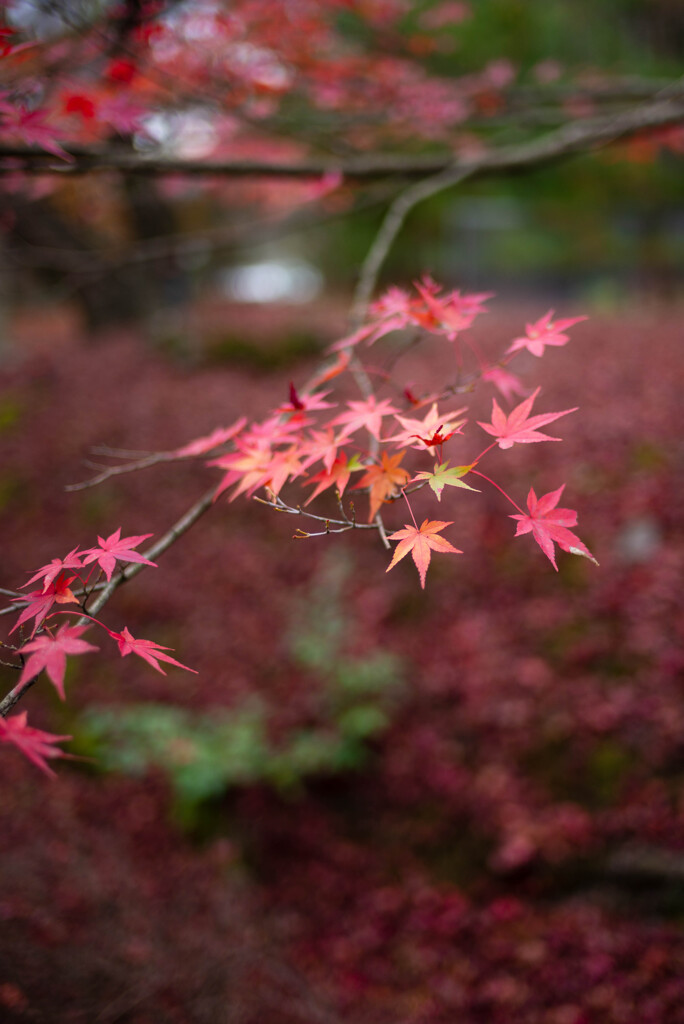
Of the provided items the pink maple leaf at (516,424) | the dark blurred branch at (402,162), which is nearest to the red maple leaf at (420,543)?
the pink maple leaf at (516,424)

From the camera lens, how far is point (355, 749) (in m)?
3.78

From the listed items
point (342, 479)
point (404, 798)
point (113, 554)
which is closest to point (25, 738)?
point (113, 554)

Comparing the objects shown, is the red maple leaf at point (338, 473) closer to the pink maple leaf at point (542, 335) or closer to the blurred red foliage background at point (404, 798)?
the pink maple leaf at point (542, 335)

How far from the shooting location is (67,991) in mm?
1915

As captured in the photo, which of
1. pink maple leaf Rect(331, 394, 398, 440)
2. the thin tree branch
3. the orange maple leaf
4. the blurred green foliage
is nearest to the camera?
the orange maple leaf

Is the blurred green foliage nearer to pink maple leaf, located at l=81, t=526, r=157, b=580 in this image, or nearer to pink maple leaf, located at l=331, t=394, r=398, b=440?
pink maple leaf, located at l=81, t=526, r=157, b=580

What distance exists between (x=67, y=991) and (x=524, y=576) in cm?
398

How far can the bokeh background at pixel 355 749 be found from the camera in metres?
2.63

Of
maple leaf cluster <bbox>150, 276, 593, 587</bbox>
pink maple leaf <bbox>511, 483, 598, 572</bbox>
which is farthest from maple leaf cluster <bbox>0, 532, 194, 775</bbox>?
pink maple leaf <bbox>511, 483, 598, 572</bbox>

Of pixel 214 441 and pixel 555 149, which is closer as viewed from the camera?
pixel 214 441

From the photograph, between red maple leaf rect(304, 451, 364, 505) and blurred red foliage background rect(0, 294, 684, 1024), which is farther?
blurred red foliage background rect(0, 294, 684, 1024)

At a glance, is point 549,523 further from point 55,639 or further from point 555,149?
point 555,149

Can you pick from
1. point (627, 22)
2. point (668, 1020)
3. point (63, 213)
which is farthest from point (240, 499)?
point (627, 22)

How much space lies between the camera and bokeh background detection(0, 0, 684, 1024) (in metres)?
2.63
